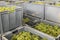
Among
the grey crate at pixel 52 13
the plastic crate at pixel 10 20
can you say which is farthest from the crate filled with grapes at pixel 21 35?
the grey crate at pixel 52 13

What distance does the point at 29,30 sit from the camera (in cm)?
166

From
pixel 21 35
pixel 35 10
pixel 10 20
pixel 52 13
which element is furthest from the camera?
pixel 35 10

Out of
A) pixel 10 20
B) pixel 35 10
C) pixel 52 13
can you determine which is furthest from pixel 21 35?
pixel 35 10

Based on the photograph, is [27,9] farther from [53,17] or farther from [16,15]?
[16,15]

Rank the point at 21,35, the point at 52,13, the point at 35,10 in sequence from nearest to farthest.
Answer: the point at 21,35 < the point at 52,13 < the point at 35,10

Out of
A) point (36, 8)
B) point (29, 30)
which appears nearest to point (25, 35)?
point (29, 30)

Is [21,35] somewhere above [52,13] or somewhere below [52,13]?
below

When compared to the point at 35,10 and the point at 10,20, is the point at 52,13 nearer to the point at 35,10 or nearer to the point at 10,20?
the point at 35,10

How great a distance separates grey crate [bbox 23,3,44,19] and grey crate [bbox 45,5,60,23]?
4.7 inches

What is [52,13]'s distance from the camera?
2152mm

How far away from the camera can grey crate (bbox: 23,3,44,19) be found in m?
2.31

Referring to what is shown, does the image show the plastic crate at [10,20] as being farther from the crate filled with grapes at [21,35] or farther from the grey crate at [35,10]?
the grey crate at [35,10]

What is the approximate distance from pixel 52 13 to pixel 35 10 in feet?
1.48

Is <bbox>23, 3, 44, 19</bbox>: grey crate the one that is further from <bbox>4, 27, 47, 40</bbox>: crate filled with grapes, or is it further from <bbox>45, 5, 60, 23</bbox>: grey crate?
<bbox>4, 27, 47, 40</bbox>: crate filled with grapes
